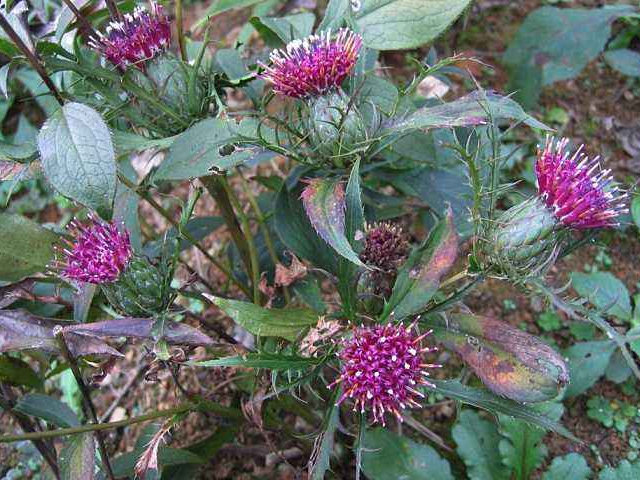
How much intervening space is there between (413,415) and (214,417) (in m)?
0.59

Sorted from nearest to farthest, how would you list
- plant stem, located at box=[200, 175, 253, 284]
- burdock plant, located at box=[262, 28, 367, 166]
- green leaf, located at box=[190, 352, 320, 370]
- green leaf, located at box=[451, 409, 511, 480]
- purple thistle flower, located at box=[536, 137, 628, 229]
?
green leaf, located at box=[190, 352, 320, 370]
purple thistle flower, located at box=[536, 137, 628, 229]
burdock plant, located at box=[262, 28, 367, 166]
plant stem, located at box=[200, 175, 253, 284]
green leaf, located at box=[451, 409, 511, 480]

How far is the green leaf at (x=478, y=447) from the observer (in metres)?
1.71

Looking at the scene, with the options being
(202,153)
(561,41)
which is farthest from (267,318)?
(561,41)

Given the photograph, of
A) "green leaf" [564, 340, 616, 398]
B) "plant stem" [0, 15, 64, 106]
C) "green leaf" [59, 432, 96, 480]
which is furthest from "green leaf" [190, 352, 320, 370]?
"green leaf" [564, 340, 616, 398]

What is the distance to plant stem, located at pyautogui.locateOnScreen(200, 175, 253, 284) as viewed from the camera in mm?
1589

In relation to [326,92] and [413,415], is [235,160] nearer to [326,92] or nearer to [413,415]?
[326,92]

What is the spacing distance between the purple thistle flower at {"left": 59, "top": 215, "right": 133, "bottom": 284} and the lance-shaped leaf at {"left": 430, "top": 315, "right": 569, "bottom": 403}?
2.15ft

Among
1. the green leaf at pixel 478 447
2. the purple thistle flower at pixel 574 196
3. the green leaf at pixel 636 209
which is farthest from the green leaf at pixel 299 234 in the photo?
the green leaf at pixel 636 209

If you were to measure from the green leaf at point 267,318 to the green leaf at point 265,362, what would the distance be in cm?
7

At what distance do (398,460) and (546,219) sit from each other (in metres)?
0.75

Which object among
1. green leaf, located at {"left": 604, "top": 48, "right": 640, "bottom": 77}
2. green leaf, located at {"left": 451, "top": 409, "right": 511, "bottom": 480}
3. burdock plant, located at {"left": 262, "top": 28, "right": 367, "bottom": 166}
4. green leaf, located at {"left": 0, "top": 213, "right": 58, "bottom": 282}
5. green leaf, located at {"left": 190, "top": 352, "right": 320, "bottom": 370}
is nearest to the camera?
green leaf, located at {"left": 190, "top": 352, "right": 320, "bottom": 370}

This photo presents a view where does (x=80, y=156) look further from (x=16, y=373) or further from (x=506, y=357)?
(x=506, y=357)

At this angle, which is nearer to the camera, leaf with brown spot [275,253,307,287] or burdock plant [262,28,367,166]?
burdock plant [262,28,367,166]

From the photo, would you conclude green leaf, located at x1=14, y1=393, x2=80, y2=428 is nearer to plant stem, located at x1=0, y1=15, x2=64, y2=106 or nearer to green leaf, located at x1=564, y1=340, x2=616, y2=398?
plant stem, located at x1=0, y1=15, x2=64, y2=106
